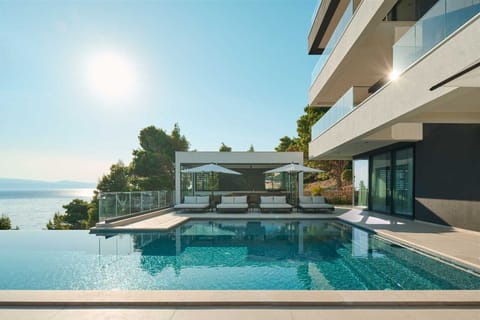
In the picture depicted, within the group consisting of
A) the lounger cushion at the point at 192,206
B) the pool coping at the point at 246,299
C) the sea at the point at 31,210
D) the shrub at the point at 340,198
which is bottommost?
the sea at the point at 31,210

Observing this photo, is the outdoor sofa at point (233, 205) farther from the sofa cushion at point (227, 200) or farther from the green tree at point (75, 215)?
the green tree at point (75, 215)

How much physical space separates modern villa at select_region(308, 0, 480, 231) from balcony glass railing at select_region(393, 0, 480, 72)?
22 millimetres

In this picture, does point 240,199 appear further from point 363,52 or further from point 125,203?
point 363,52

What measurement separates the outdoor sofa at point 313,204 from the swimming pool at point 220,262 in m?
3.30

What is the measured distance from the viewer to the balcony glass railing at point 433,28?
488 cm

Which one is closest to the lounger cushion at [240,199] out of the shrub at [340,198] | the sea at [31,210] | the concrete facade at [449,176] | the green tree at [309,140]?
the concrete facade at [449,176]

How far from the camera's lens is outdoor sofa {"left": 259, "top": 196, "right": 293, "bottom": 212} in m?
13.3

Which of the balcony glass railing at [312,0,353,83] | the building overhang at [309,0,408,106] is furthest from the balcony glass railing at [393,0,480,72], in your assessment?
the balcony glass railing at [312,0,353,83]

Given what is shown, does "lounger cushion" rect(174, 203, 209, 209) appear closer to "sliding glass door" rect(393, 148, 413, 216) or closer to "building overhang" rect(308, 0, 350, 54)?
"sliding glass door" rect(393, 148, 413, 216)

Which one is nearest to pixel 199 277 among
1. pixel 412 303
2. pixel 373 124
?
pixel 412 303

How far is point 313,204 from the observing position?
13383mm

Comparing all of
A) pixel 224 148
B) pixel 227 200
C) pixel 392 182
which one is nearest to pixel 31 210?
pixel 224 148

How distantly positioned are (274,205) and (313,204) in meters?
2.00

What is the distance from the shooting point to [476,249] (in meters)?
6.02
